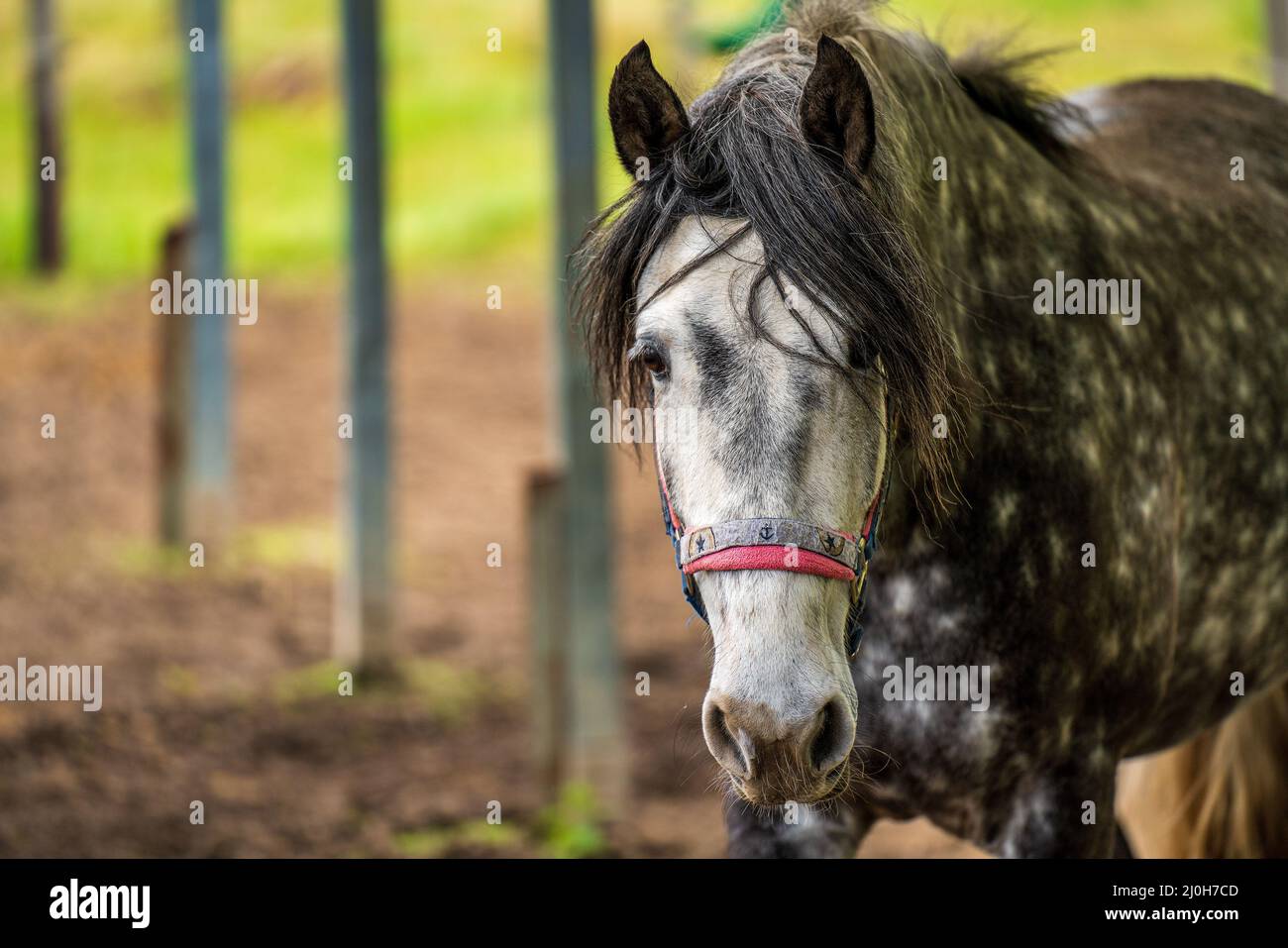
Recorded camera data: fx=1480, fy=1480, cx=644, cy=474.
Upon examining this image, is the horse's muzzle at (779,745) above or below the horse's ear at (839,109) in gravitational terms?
below

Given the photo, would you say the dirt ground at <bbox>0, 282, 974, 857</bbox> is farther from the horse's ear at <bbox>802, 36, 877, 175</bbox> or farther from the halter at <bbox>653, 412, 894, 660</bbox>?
the horse's ear at <bbox>802, 36, 877, 175</bbox>

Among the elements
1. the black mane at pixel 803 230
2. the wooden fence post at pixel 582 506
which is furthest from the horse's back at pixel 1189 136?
the wooden fence post at pixel 582 506

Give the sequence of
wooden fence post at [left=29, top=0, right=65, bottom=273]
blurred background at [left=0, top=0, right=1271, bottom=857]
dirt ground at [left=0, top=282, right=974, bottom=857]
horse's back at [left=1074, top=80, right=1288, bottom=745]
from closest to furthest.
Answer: horse's back at [left=1074, top=80, right=1288, bottom=745] < dirt ground at [left=0, top=282, right=974, bottom=857] < blurred background at [left=0, top=0, right=1271, bottom=857] < wooden fence post at [left=29, top=0, right=65, bottom=273]

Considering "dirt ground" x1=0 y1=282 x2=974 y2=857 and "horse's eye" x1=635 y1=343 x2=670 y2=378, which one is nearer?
"horse's eye" x1=635 y1=343 x2=670 y2=378

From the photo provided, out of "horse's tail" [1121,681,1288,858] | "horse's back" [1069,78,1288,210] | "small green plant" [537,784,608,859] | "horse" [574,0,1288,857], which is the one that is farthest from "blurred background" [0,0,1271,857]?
"horse's tail" [1121,681,1288,858]

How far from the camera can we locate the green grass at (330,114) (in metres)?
17.0

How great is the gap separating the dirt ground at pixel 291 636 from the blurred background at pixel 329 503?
0.02 meters

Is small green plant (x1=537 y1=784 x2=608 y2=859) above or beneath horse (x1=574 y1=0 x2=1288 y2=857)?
beneath

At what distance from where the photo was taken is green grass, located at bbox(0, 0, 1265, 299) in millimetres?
17047

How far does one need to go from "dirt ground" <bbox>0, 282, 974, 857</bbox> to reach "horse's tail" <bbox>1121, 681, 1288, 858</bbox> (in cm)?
145

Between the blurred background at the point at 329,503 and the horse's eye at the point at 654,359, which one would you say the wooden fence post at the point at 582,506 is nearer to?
the blurred background at the point at 329,503

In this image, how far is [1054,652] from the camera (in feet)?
9.92
